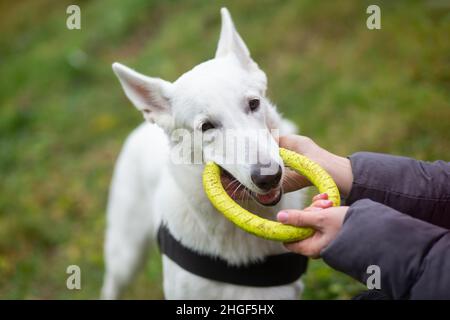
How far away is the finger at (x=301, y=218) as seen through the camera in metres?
2.28

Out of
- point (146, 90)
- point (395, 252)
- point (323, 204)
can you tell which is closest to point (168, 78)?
point (146, 90)

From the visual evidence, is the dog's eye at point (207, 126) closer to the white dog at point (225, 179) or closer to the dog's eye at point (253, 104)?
the white dog at point (225, 179)

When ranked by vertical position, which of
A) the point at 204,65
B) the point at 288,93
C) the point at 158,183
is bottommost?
the point at 158,183

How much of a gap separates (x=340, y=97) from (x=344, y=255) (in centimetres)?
440

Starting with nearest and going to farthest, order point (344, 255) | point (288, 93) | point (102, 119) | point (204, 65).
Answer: point (344, 255)
point (204, 65)
point (288, 93)
point (102, 119)

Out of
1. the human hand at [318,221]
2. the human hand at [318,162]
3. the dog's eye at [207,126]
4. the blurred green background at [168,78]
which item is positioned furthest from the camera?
the blurred green background at [168,78]

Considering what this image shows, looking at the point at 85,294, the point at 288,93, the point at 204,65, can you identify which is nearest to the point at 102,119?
the point at 288,93

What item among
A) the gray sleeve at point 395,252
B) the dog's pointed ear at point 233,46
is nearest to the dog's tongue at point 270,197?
the gray sleeve at point 395,252

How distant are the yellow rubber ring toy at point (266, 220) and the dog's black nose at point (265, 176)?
129mm

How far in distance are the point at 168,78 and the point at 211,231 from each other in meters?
5.51

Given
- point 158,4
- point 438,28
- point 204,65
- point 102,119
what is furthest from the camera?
point 158,4

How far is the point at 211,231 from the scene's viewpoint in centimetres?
327

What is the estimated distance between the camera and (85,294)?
17.8 ft
